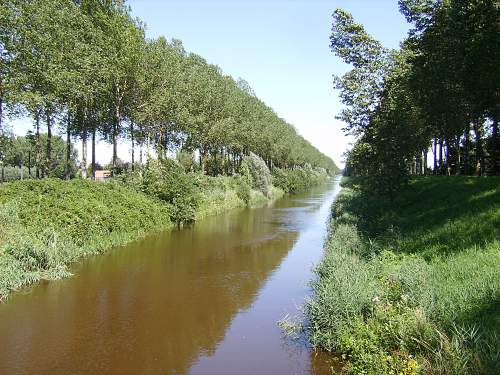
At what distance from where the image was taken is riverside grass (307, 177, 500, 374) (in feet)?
25.9

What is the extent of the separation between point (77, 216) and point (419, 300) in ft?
57.1

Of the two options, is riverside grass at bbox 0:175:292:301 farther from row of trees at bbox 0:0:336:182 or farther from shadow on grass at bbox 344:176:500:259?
shadow on grass at bbox 344:176:500:259

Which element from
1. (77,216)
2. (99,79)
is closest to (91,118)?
(99,79)

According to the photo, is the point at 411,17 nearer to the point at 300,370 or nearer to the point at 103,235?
the point at 103,235

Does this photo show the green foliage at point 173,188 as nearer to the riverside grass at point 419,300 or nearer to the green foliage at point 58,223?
the green foliage at point 58,223

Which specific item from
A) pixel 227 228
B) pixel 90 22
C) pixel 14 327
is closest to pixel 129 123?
pixel 90 22

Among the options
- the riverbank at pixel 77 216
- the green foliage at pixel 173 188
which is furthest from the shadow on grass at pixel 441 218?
the riverbank at pixel 77 216

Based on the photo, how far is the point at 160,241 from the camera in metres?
26.3

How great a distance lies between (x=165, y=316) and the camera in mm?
13383

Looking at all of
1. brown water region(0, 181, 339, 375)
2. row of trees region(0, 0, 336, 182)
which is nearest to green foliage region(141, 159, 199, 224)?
row of trees region(0, 0, 336, 182)

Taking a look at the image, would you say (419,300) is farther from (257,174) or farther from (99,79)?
(257,174)

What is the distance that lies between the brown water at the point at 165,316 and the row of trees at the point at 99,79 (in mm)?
13165

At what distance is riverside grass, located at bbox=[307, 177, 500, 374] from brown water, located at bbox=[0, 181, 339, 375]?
4.24ft

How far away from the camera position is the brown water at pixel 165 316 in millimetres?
10297
